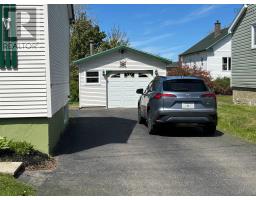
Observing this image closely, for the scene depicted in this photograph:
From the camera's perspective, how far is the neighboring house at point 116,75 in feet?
87.4

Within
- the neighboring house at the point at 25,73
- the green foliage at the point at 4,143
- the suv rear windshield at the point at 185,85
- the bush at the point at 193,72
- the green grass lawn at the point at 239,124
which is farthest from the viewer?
the bush at the point at 193,72

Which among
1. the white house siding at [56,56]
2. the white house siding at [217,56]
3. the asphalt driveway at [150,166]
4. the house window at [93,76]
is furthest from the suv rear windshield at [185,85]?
the white house siding at [217,56]

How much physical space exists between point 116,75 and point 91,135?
13.7 meters

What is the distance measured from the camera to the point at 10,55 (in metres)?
9.29

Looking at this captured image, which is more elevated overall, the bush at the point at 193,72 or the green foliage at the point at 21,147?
the bush at the point at 193,72

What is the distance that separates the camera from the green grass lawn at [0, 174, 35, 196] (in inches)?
252

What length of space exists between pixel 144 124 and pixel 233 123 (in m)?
3.23

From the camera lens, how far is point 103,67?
87.3ft

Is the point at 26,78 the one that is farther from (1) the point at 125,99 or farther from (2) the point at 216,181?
(1) the point at 125,99

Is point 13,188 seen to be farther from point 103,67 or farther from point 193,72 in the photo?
point 193,72

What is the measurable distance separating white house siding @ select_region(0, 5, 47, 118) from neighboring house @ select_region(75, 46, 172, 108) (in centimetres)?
1718

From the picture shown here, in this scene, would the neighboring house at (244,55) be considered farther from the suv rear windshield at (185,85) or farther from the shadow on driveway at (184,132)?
the suv rear windshield at (185,85)

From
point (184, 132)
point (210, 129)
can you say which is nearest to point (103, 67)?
point (184, 132)

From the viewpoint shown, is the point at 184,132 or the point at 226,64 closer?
the point at 184,132
